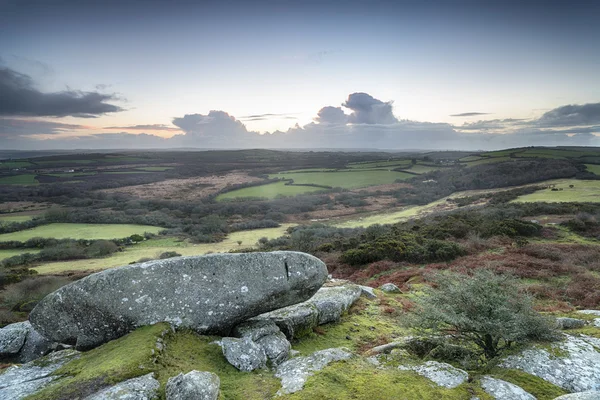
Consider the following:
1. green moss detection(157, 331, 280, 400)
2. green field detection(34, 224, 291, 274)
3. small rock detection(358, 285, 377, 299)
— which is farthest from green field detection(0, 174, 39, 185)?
green moss detection(157, 331, 280, 400)

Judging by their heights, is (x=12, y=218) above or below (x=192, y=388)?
below

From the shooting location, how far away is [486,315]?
789 cm

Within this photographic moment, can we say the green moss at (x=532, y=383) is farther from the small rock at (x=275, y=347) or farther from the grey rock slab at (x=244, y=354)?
the grey rock slab at (x=244, y=354)

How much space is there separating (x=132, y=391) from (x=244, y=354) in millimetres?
2608

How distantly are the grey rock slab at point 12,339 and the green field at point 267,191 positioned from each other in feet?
213

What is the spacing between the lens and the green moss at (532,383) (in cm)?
630

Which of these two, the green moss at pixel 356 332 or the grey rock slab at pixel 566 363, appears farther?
the green moss at pixel 356 332

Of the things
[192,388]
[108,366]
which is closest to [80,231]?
[108,366]

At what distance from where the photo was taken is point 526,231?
990 inches

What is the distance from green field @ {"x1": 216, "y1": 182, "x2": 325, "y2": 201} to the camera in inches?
3036

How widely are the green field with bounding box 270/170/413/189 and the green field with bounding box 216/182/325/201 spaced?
7463 mm

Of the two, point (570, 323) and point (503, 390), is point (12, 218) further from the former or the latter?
point (570, 323)

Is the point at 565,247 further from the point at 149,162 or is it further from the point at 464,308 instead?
the point at 149,162

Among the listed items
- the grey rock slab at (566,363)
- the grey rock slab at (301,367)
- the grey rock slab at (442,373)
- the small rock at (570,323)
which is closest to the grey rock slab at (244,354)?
the grey rock slab at (301,367)
